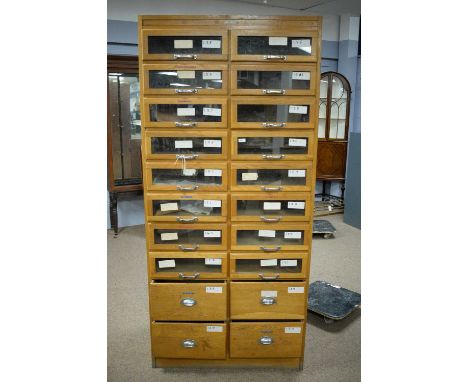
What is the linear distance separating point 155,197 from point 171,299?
573mm

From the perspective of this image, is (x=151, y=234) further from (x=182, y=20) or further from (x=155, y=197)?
(x=182, y=20)

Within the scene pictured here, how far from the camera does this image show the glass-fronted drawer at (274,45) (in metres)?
1.65

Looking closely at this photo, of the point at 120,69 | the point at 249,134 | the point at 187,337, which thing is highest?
the point at 120,69

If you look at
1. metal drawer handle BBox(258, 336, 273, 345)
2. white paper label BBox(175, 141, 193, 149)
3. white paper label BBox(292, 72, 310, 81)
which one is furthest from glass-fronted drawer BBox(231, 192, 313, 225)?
metal drawer handle BBox(258, 336, 273, 345)

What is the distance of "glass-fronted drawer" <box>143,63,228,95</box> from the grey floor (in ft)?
5.11

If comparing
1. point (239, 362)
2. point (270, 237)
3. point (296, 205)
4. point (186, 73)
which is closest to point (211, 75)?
point (186, 73)

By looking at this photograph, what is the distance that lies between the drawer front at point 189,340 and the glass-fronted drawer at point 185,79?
1.25 meters

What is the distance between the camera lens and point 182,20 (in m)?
1.64

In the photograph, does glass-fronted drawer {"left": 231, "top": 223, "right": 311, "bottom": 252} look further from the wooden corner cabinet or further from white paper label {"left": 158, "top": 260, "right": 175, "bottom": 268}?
white paper label {"left": 158, "top": 260, "right": 175, "bottom": 268}

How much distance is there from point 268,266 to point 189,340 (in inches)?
24.2

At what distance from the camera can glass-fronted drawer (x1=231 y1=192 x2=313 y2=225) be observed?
1808mm

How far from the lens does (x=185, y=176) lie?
1824 mm

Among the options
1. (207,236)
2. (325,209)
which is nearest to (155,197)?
(207,236)

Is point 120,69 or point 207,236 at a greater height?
point 120,69
